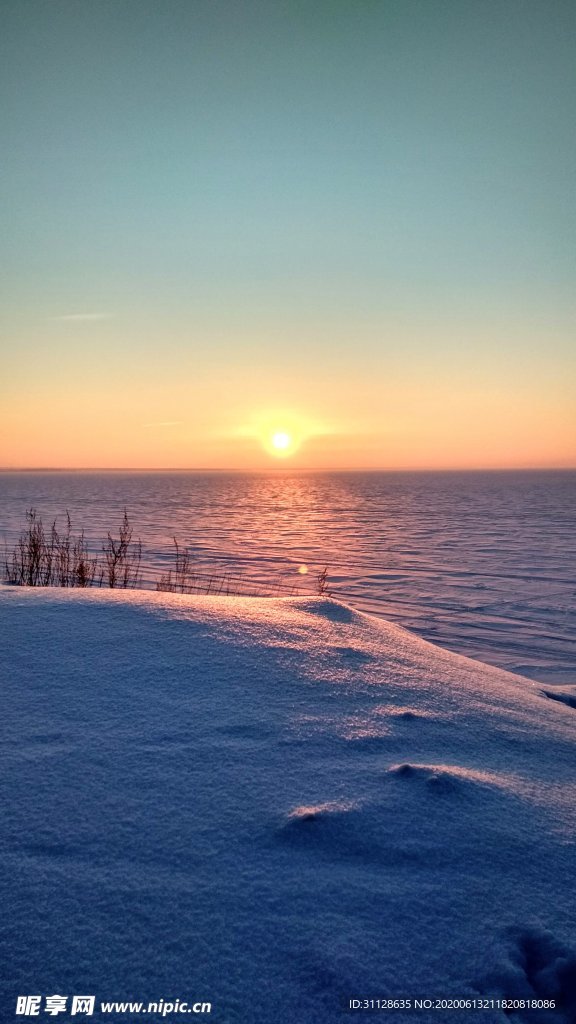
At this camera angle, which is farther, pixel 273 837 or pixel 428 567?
pixel 428 567

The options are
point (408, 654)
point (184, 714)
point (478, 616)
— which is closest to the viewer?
point (184, 714)

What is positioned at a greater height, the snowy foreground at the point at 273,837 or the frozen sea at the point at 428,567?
the snowy foreground at the point at 273,837

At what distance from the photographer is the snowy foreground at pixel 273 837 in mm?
1474

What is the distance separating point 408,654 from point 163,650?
68.2 inches

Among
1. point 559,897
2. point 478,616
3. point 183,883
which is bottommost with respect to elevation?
point 478,616

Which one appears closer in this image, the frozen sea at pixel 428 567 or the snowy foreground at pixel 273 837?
the snowy foreground at pixel 273 837

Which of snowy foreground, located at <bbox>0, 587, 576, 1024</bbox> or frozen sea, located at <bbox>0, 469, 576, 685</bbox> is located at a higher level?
snowy foreground, located at <bbox>0, 587, 576, 1024</bbox>

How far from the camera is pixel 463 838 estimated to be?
1974mm

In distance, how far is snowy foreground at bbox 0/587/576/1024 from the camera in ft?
4.83

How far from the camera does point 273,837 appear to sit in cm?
188

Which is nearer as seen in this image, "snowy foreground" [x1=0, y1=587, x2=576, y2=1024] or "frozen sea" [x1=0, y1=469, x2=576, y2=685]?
"snowy foreground" [x1=0, y1=587, x2=576, y2=1024]

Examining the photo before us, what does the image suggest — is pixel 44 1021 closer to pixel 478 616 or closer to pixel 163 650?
pixel 163 650

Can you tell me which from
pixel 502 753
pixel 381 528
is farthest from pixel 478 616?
pixel 381 528

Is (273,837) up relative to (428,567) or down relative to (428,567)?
up
